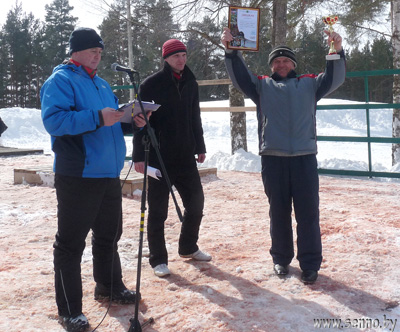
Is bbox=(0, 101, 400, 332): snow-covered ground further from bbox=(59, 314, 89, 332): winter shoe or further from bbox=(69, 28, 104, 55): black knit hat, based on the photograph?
bbox=(69, 28, 104, 55): black knit hat

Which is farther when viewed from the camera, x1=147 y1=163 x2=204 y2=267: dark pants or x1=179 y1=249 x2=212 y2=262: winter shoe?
x1=179 y1=249 x2=212 y2=262: winter shoe

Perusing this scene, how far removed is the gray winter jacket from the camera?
143 inches

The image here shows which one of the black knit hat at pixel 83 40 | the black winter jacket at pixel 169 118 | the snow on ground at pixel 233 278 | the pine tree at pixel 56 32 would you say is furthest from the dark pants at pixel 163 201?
the pine tree at pixel 56 32

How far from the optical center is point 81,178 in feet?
9.94

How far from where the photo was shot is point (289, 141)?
12.0ft

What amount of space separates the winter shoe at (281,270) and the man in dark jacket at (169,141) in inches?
31.9

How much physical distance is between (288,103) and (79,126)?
160 centimetres

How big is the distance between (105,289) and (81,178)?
0.87 m

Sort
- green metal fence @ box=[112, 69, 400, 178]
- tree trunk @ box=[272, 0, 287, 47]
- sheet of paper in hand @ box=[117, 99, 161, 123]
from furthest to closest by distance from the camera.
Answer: tree trunk @ box=[272, 0, 287, 47] → green metal fence @ box=[112, 69, 400, 178] → sheet of paper in hand @ box=[117, 99, 161, 123]

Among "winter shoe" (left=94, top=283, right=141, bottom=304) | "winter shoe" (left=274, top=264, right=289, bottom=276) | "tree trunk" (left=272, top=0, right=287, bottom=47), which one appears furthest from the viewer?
"tree trunk" (left=272, top=0, right=287, bottom=47)

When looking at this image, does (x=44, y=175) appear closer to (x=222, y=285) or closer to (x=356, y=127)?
(x=222, y=285)

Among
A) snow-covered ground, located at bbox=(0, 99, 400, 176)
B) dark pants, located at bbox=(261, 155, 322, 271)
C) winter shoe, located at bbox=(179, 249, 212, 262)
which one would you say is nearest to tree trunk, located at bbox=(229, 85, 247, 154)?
snow-covered ground, located at bbox=(0, 99, 400, 176)

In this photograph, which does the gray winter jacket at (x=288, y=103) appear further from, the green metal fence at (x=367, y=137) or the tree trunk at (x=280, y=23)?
the tree trunk at (x=280, y=23)

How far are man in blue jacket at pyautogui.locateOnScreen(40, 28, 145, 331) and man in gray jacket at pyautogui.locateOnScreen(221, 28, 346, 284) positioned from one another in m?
1.06
